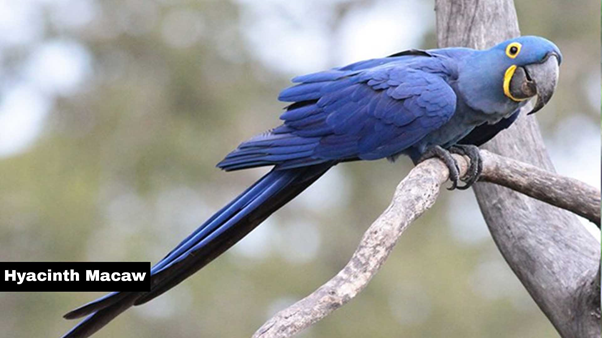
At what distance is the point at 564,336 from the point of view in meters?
2.55

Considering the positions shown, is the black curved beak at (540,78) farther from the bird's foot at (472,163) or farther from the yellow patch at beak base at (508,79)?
the bird's foot at (472,163)

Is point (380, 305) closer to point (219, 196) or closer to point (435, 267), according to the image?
point (435, 267)

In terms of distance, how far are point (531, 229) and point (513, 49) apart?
60 cm

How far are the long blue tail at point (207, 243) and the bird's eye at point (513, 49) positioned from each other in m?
0.63

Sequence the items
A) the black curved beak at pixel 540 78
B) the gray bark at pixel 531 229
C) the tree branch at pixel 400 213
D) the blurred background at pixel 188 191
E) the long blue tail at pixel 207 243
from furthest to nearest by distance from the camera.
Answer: the blurred background at pixel 188 191 < the gray bark at pixel 531 229 < the black curved beak at pixel 540 78 < the long blue tail at pixel 207 243 < the tree branch at pixel 400 213

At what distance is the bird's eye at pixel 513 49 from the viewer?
243 cm

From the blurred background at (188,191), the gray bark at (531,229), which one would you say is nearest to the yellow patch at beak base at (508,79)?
the gray bark at (531,229)

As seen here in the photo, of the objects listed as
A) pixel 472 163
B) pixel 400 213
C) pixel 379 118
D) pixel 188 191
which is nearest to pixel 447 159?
pixel 472 163

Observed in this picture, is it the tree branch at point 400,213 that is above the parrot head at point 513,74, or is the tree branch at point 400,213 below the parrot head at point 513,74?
below

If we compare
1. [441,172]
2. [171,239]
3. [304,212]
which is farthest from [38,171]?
[441,172]

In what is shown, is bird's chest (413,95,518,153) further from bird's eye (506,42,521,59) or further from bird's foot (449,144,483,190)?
bird's eye (506,42,521,59)

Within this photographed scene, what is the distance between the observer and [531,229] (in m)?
2.66

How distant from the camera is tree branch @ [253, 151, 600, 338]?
5.24 ft

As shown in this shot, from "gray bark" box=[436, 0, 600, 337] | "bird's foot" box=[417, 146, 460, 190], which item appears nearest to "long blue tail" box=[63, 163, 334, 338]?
"bird's foot" box=[417, 146, 460, 190]
